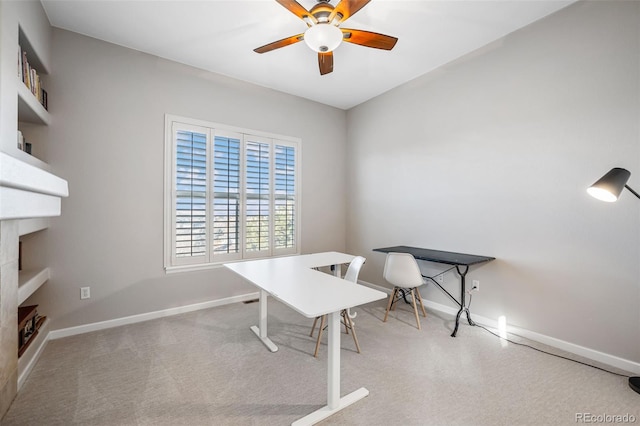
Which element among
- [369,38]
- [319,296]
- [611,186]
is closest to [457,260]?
[611,186]

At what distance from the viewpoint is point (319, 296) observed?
182 cm

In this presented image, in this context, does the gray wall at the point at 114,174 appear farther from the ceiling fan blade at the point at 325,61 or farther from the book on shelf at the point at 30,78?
the ceiling fan blade at the point at 325,61

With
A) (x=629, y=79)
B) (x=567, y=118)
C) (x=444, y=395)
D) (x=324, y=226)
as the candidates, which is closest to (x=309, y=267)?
(x=444, y=395)

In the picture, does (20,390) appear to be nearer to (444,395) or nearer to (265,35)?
(444,395)

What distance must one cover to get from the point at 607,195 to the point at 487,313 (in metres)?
1.70

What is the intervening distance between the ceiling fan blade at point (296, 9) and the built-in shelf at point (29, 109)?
1904 millimetres

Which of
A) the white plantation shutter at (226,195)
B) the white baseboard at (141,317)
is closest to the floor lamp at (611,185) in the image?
the white plantation shutter at (226,195)

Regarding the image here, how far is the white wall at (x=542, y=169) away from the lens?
2236mm

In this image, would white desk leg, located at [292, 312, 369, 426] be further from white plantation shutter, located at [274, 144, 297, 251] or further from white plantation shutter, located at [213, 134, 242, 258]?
white plantation shutter, located at [274, 144, 297, 251]

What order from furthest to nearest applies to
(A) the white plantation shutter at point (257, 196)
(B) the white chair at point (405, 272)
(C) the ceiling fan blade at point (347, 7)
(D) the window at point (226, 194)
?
(A) the white plantation shutter at point (257, 196)
(D) the window at point (226, 194)
(B) the white chair at point (405, 272)
(C) the ceiling fan blade at point (347, 7)

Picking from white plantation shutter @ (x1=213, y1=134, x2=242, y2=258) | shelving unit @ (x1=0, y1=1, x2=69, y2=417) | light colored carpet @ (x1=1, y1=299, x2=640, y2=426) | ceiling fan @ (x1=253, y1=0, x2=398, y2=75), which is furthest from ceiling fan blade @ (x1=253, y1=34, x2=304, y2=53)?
light colored carpet @ (x1=1, y1=299, x2=640, y2=426)

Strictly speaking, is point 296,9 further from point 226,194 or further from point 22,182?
point 226,194

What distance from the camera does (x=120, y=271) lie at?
3.03 m

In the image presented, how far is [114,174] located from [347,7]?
2.79 m
